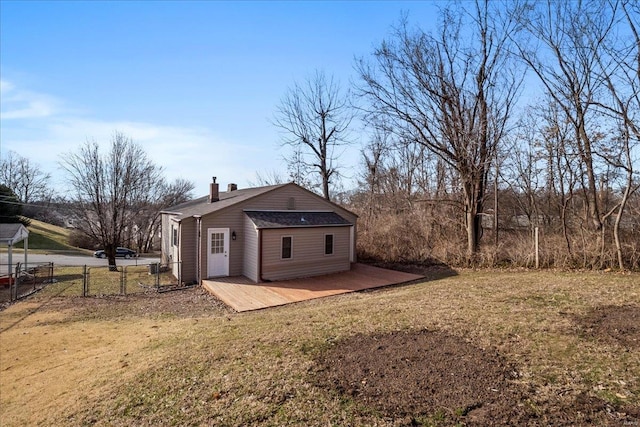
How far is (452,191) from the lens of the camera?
1758 cm

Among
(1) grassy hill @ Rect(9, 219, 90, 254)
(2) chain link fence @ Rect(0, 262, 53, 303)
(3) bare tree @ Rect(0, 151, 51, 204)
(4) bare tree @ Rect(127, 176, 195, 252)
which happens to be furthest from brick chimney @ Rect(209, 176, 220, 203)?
(3) bare tree @ Rect(0, 151, 51, 204)

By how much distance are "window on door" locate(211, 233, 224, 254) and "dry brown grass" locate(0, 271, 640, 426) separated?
349 cm

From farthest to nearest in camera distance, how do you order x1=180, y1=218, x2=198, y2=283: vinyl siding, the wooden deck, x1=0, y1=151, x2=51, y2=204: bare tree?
x1=0, y1=151, x2=51, y2=204: bare tree
x1=180, y1=218, x2=198, y2=283: vinyl siding
the wooden deck

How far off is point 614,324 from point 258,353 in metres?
5.77

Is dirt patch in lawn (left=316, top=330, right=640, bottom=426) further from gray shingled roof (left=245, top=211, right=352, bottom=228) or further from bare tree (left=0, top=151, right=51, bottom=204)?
bare tree (left=0, top=151, right=51, bottom=204)

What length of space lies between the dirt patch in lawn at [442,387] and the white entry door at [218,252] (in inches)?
347

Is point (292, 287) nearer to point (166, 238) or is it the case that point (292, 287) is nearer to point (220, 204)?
point (220, 204)

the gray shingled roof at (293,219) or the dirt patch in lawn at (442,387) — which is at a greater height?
the gray shingled roof at (293,219)

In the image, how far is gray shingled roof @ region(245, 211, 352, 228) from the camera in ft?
41.7

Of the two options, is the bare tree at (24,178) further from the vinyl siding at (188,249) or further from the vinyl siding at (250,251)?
the vinyl siding at (250,251)

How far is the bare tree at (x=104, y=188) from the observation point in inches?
720

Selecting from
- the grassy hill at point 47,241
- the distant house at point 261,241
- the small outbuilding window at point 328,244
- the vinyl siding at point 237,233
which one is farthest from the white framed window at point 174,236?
the grassy hill at point 47,241

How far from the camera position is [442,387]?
3725 millimetres

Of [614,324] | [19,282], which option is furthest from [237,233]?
[614,324]
